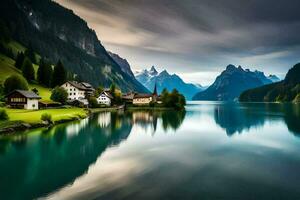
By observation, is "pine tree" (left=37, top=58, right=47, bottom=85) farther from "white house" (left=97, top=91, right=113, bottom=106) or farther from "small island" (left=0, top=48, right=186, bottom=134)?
"white house" (left=97, top=91, right=113, bottom=106)

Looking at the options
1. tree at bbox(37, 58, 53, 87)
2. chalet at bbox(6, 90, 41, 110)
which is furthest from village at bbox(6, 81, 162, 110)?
tree at bbox(37, 58, 53, 87)

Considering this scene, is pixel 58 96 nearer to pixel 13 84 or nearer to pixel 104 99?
pixel 13 84

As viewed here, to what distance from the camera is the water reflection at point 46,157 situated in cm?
2680

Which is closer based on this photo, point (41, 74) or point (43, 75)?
point (41, 74)

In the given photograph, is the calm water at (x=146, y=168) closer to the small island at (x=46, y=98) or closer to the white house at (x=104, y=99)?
the small island at (x=46, y=98)

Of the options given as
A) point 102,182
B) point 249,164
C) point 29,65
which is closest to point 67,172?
point 102,182

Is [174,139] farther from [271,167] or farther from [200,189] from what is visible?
Result: [200,189]

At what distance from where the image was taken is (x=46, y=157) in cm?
4000

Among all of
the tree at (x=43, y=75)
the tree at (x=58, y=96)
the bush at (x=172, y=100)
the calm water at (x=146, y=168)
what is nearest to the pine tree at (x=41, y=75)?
the tree at (x=43, y=75)

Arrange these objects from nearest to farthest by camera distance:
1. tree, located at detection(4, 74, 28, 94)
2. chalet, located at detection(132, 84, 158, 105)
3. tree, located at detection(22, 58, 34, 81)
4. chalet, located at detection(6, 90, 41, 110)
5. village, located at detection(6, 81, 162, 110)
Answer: chalet, located at detection(6, 90, 41, 110)
village, located at detection(6, 81, 162, 110)
tree, located at detection(4, 74, 28, 94)
tree, located at detection(22, 58, 34, 81)
chalet, located at detection(132, 84, 158, 105)

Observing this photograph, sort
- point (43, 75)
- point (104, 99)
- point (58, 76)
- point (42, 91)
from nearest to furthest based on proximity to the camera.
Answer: point (42, 91) < point (43, 75) < point (58, 76) < point (104, 99)

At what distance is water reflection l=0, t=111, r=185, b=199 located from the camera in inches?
1055

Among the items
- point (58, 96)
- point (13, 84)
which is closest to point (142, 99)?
point (58, 96)

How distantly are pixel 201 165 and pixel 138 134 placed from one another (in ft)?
105
